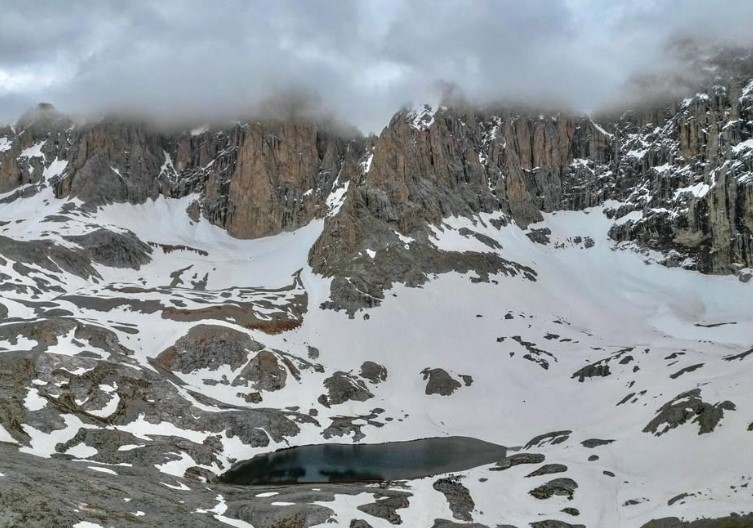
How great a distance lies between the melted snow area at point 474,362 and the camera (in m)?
62.1

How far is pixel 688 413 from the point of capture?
230ft

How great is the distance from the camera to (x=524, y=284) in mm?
166750

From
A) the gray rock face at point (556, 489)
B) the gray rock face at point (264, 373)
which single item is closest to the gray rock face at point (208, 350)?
the gray rock face at point (264, 373)

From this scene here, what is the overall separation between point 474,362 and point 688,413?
57048 mm

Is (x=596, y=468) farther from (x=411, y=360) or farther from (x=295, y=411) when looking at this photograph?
(x=411, y=360)

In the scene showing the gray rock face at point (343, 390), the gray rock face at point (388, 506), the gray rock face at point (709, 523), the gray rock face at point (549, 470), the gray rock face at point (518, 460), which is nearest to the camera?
the gray rock face at point (709, 523)

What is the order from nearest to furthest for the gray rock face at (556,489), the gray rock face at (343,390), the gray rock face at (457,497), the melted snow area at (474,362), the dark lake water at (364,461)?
the gray rock face at (457,497), the gray rock face at (556,489), the melted snow area at (474,362), the dark lake water at (364,461), the gray rock face at (343,390)

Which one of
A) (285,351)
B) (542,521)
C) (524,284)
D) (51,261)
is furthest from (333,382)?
(51,261)

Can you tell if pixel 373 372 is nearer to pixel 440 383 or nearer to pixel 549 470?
pixel 440 383

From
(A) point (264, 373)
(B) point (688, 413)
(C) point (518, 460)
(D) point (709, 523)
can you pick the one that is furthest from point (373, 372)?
(D) point (709, 523)

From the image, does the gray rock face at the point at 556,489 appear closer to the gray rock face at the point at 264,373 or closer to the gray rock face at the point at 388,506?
the gray rock face at the point at 388,506

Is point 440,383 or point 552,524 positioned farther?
point 440,383

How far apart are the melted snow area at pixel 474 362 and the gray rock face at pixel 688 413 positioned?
684mm

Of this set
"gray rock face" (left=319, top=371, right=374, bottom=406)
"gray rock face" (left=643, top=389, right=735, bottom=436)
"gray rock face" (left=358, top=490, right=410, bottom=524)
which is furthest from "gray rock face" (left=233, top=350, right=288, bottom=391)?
"gray rock face" (left=643, top=389, right=735, bottom=436)
